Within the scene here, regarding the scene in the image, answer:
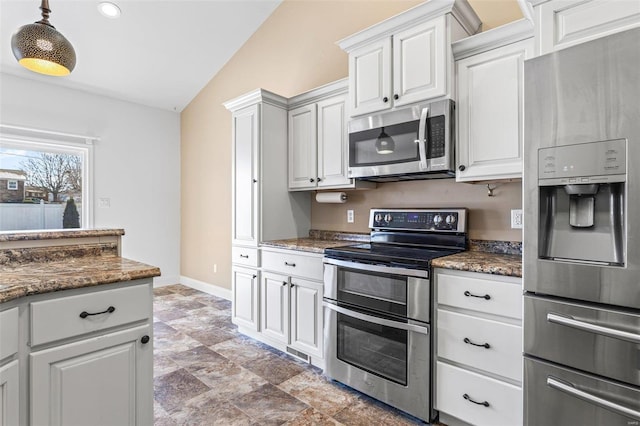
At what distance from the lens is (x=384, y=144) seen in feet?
7.89

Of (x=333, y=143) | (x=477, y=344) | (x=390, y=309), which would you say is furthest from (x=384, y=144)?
(x=477, y=344)

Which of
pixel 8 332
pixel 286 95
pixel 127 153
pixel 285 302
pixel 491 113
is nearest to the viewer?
pixel 8 332

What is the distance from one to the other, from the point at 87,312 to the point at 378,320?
1495 millimetres

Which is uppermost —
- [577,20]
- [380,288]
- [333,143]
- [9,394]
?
[577,20]

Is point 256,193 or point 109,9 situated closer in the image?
point 256,193

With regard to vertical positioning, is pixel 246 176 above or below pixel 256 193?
above

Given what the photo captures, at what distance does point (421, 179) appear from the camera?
8.58ft

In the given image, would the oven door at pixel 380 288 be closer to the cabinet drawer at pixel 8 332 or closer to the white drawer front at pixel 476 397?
the white drawer front at pixel 476 397

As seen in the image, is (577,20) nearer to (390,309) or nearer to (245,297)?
(390,309)

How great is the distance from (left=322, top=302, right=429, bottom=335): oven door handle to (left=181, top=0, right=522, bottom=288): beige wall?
85cm

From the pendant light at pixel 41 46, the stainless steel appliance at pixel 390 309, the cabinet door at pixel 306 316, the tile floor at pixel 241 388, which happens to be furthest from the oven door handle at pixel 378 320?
the pendant light at pixel 41 46

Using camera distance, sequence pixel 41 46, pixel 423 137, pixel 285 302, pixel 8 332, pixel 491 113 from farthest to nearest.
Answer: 1. pixel 285 302
2. pixel 423 137
3. pixel 491 113
4. pixel 41 46
5. pixel 8 332

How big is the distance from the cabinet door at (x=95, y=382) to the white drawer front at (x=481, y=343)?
149 cm

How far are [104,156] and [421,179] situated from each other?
13.6ft
